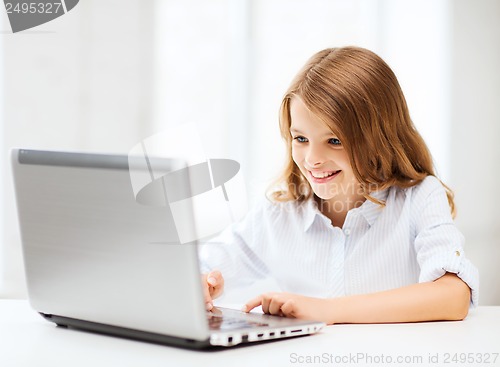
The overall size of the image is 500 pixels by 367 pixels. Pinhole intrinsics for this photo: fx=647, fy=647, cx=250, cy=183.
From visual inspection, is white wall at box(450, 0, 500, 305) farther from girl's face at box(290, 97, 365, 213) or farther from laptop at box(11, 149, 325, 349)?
laptop at box(11, 149, 325, 349)

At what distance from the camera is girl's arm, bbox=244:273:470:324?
1.03 m

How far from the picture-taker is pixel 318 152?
1.34m

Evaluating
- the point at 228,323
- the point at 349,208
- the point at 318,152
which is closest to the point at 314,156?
the point at 318,152

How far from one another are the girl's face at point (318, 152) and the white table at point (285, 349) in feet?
1.36

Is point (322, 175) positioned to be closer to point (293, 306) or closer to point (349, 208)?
point (349, 208)

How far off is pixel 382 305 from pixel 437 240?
27 centimetres

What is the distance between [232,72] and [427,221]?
55.2 inches

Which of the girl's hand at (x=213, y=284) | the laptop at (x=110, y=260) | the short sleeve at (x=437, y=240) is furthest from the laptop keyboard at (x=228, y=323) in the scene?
the short sleeve at (x=437, y=240)

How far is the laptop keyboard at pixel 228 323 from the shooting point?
866mm

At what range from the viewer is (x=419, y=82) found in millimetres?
2566

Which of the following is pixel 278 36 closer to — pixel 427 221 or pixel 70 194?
pixel 427 221

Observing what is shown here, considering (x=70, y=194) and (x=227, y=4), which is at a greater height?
(x=227, y=4)

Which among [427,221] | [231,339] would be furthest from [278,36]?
[231,339]

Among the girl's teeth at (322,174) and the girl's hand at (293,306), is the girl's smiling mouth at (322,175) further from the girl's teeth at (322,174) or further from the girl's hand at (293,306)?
the girl's hand at (293,306)
